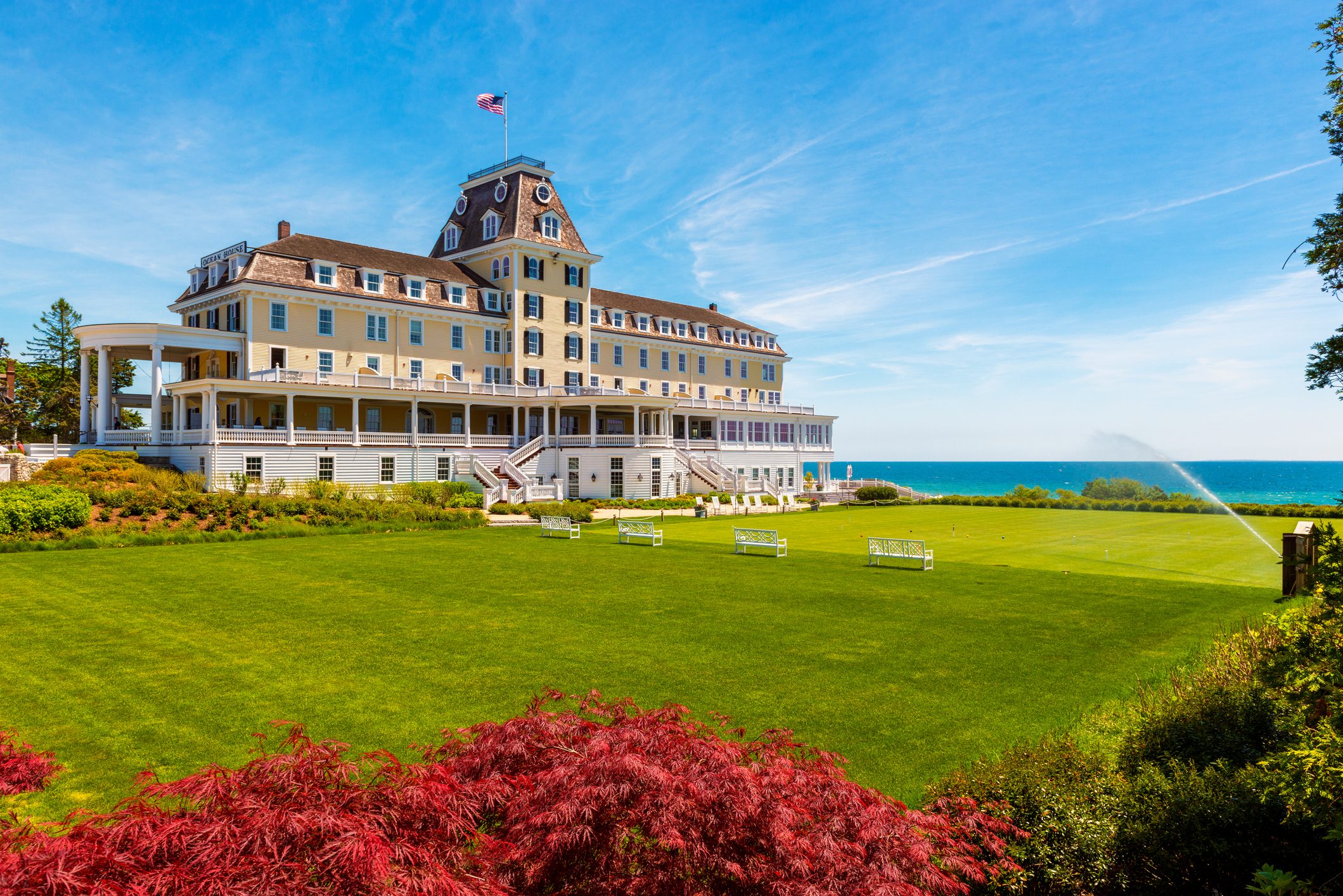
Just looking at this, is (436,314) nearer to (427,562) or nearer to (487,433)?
(487,433)

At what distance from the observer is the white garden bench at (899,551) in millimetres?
23562

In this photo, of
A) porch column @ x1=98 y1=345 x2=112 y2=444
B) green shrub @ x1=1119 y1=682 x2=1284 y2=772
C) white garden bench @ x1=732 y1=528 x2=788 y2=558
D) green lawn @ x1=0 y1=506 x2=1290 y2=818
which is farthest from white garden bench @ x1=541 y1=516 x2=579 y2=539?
porch column @ x1=98 y1=345 x2=112 y2=444

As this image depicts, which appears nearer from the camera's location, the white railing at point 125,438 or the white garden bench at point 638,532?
the white garden bench at point 638,532

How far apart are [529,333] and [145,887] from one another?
53426 mm

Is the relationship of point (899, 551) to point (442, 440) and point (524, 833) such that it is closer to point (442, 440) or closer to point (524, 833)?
point (524, 833)

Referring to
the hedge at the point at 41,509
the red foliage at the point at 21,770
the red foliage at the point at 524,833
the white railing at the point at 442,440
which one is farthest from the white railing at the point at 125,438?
the red foliage at the point at 524,833

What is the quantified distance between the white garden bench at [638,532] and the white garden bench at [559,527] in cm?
204

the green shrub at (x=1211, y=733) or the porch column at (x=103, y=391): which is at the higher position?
the porch column at (x=103, y=391)

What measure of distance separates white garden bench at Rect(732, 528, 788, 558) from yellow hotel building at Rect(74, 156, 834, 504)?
64.2 feet

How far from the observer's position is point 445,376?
5191cm

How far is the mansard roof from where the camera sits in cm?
5541

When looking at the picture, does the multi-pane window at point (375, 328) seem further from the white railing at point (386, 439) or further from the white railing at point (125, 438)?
the white railing at point (125, 438)

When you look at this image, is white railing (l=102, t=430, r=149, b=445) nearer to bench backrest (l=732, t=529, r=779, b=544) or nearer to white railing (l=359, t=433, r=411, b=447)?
white railing (l=359, t=433, r=411, b=447)

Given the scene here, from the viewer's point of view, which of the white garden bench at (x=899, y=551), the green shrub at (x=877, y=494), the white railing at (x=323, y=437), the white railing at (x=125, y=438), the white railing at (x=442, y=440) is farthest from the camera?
the green shrub at (x=877, y=494)
